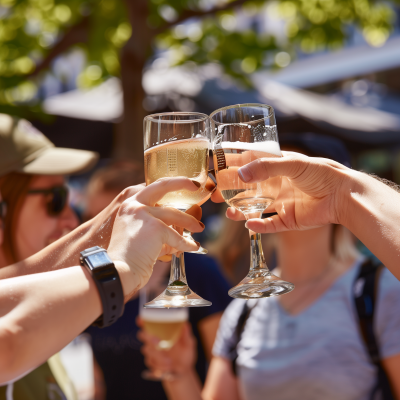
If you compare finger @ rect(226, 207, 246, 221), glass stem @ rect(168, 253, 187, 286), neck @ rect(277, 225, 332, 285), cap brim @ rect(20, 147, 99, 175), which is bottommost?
neck @ rect(277, 225, 332, 285)

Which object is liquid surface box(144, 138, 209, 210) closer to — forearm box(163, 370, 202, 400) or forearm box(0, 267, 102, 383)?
forearm box(0, 267, 102, 383)

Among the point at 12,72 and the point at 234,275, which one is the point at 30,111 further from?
the point at 234,275

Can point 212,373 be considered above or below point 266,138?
below

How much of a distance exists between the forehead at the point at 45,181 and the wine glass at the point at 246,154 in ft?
4.04

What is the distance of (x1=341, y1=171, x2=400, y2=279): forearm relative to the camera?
1229 millimetres

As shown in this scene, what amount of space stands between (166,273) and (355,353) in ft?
3.69

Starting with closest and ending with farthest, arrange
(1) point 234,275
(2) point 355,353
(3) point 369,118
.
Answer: (2) point 355,353
(1) point 234,275
(3) point 369,118

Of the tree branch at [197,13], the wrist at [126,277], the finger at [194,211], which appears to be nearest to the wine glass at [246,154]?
the finger at [194,211]

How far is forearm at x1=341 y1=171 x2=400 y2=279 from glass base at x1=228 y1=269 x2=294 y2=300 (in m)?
0.28

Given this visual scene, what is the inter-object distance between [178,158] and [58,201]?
1242mm

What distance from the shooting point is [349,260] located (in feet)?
8.16

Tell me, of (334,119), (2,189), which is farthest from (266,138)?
(334,119)

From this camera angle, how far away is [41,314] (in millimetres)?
958

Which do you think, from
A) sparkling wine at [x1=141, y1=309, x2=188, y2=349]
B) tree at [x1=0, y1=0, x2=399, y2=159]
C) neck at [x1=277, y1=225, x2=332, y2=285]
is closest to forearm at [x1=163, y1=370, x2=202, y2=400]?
sparkling wine at [x1=141, y1=309, x2=188, y2=349]
